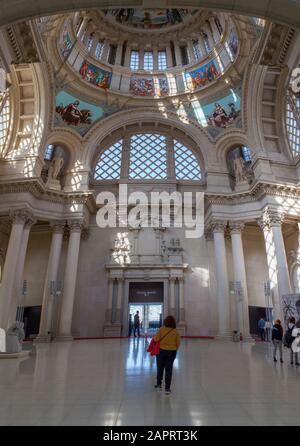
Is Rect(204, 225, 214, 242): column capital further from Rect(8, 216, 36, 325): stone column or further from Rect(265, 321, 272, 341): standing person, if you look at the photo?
Rect(8, 216, 36, 325): stone column

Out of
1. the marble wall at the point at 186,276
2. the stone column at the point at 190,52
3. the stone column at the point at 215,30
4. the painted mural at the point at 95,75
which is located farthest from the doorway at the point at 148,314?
the stone column at the point at 215,30

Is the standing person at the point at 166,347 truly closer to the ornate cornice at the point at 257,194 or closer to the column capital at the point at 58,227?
the ornate cornice at the point at 257,194

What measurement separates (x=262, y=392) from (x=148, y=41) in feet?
88.7

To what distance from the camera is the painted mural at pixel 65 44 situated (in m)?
19.2

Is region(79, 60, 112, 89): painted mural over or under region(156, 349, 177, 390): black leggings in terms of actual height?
over

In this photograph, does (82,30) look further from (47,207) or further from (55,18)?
(47,207)

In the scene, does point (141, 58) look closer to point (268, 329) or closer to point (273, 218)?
point (273, 218)

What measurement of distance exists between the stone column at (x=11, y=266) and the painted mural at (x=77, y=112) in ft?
25.6

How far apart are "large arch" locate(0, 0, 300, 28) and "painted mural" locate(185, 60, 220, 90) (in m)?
15.6

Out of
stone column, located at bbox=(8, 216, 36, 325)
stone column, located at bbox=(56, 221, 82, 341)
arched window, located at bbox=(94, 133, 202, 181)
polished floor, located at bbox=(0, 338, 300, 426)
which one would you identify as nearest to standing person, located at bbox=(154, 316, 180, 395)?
polished floor, located at bbox=(0, 338, 300, 426)

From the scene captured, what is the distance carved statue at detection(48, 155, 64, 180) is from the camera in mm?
19781

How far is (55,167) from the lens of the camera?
1997cm

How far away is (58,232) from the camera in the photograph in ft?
60.6

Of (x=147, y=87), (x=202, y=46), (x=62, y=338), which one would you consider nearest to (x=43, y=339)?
(x=62, y=338)
